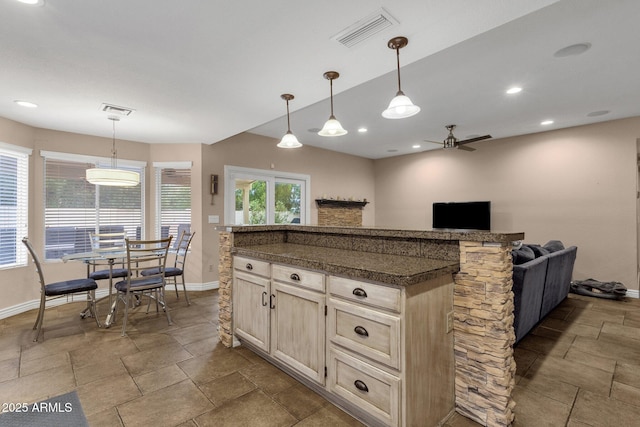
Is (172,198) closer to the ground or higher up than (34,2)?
closer to the ground

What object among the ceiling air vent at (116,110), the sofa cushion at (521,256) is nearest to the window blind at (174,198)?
the ceiling air vent at (116,110)

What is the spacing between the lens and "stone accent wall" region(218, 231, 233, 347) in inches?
113

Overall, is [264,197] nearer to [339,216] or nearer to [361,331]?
[339,216]

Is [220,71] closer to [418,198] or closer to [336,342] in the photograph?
[336,342]

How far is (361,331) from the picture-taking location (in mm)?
1722

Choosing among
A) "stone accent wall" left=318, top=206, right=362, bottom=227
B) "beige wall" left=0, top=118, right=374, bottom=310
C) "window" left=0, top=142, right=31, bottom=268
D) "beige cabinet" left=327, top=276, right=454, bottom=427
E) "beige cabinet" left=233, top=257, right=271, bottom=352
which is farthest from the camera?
"stone accent wall" left=318, top=206, right=362, bottom=227

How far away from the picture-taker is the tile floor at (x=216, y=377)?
1.90m

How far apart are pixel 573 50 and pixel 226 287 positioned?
3.80 m

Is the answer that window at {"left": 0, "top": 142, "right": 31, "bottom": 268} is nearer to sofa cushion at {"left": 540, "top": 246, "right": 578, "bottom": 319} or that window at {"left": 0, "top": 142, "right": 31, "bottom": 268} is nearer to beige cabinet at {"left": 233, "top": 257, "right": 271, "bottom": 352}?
beige cabinet at {"left": 233, "top": 257, "right": 271, "bottom": 352}

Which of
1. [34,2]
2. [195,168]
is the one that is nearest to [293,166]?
[195,168]

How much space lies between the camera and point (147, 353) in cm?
278

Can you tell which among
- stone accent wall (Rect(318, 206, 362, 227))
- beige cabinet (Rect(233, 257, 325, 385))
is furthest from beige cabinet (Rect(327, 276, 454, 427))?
stone accent wall (Rect(318, 206, 362, 227))

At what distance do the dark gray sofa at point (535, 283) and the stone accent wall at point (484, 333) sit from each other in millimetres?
1037

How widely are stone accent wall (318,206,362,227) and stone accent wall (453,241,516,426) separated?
179 inches
